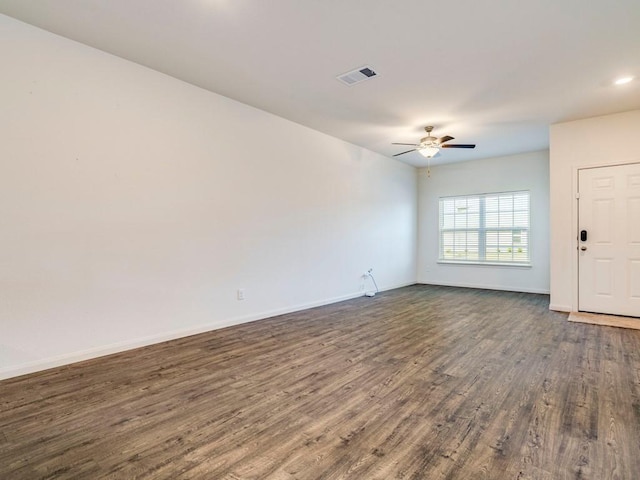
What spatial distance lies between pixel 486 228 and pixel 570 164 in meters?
2.61

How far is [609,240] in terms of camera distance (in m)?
4.76

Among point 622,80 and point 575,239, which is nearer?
point 622,80

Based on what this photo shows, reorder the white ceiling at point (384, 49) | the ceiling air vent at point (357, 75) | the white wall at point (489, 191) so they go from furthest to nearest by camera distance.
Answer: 1. the white wall at point (489, 191)
2. the ceiling air vent at point (357, 75)
3. the white ceiling at point (384, 49)

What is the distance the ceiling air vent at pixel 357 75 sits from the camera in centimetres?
353

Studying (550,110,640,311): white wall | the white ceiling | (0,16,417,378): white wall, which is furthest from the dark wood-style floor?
the white ceiling

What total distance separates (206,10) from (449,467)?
3.46 m

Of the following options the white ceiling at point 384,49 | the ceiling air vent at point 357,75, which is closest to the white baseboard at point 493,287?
the white ceiling at point 384,49

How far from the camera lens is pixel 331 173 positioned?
5.85 meters

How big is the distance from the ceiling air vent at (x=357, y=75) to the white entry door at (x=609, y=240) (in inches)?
Result: 146

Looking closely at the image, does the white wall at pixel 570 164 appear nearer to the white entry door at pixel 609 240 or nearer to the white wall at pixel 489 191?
the white entry door at pixel 609 240

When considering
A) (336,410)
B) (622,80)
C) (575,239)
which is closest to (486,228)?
(575,239)

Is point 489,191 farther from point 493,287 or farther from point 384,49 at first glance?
point 384,49

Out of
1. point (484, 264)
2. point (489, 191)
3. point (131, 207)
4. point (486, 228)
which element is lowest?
point (484, 264)

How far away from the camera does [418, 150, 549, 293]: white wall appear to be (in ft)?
22.1
